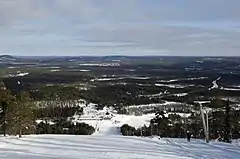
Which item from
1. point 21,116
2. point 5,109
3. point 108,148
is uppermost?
point 5,109

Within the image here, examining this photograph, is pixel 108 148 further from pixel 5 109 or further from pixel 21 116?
pixel 5 109

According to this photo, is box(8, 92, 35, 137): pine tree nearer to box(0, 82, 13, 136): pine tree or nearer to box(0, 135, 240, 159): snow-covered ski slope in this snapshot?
box(0, 82, 13, 136): pine tree

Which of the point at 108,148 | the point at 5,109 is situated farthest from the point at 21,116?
the point at 108,148

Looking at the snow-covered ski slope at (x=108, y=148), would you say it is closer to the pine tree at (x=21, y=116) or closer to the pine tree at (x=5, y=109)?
the pine tree at (x=21, y=116)

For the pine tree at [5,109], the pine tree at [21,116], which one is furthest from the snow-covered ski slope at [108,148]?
the pine tree at [5,109]

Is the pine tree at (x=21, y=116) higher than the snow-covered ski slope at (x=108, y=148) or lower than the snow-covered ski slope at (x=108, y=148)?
higher

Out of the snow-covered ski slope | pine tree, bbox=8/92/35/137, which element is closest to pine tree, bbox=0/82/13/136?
pine tree, bbox=8/92/35/137
